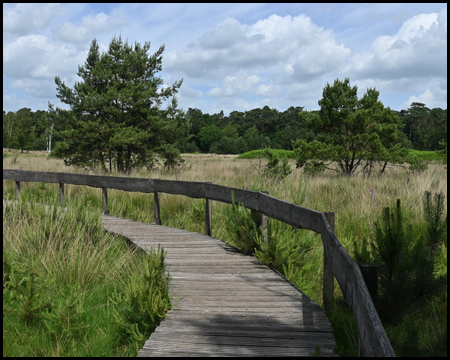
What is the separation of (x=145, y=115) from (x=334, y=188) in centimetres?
1184

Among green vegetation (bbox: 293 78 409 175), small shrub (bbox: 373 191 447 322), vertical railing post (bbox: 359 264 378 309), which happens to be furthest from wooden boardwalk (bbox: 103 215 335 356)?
green vegetation (bbox: 293 78 409 175)

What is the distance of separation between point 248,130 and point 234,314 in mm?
90925

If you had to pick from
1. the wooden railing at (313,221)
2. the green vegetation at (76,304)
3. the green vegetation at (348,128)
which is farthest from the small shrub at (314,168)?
the green vegetation at (76,304)

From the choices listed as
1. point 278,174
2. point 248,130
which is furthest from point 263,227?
point 248,130

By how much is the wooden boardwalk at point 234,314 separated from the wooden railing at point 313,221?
1.18 feet

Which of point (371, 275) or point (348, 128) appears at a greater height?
point (348, 128)

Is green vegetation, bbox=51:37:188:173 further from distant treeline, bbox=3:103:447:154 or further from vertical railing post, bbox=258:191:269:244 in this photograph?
distant treeline, bbox=3:103:447:154

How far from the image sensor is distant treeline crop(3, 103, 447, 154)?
231 ft

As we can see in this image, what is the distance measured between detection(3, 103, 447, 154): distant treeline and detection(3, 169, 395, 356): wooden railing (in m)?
48.8

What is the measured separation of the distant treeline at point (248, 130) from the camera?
2766 inches

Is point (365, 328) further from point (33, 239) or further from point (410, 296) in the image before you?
point (33, 239)

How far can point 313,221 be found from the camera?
4496 millimetres

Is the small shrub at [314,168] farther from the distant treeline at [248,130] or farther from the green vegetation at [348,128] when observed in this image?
the distant treeline at [248,130]

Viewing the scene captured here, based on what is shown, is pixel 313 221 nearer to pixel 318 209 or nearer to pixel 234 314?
pixel 234 314
